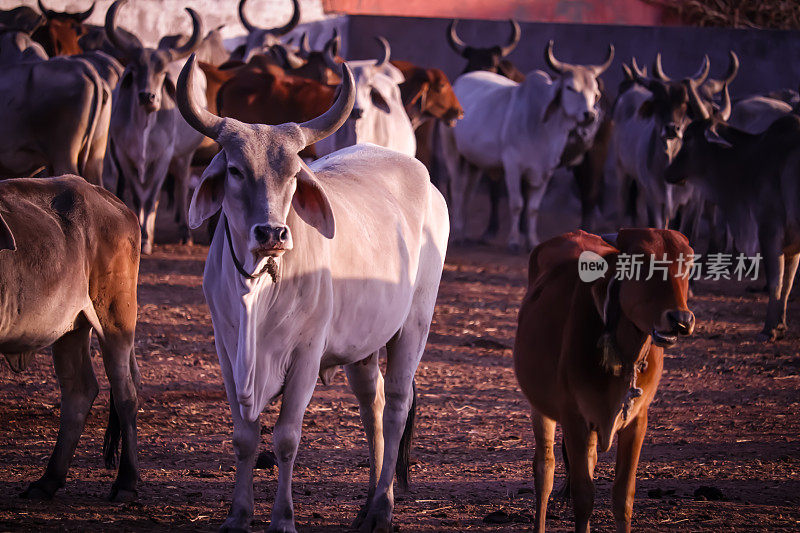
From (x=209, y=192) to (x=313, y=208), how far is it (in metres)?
0.43

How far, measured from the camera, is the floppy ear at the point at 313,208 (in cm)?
443

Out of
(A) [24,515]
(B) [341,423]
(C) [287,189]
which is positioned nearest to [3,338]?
(A) [24,515]

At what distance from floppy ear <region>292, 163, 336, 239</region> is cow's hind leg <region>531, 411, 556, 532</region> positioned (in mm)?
1262

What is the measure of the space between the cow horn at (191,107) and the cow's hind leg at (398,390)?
1466 mm

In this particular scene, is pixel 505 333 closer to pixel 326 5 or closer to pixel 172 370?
pixel 172 370

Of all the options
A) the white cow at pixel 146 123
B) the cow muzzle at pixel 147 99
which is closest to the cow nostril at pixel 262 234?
the white cow at pixel 146 123

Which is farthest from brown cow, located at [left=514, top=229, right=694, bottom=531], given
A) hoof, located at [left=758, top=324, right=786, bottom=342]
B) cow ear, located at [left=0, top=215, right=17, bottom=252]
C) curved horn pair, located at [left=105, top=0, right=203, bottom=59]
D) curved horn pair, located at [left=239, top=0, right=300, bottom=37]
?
curved horn pair, located at [left=239, top=0, right=300, bottom=37]

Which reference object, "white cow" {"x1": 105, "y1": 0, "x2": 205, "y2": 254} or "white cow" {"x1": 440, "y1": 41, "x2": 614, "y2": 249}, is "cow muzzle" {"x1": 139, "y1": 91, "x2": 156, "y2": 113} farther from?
"white cow" {"x1": 440, "y1": 41, "x2": 614, "y2": 249}

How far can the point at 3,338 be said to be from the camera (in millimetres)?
4738

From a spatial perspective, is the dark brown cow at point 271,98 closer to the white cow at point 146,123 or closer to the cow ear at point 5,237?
the white cow at point 146,123

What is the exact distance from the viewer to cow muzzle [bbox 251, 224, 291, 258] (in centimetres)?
404

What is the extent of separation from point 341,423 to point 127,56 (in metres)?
6.21

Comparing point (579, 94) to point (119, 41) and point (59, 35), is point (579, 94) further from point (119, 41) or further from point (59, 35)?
point (59, 35)

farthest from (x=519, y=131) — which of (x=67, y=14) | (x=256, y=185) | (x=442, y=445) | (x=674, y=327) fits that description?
(x=674, y=327)
